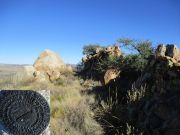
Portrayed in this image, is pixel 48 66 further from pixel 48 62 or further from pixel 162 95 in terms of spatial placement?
pixel 162 95

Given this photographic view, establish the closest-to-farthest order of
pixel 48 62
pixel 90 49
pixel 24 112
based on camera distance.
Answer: pixel 24 112 → pixel 48 62 → pixel 90 49

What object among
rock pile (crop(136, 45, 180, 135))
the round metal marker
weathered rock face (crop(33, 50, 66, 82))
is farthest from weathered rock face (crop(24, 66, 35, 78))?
the round metal marker

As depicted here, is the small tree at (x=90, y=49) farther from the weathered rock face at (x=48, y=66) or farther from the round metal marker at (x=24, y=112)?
the round metal marker at (x=24, y=112)

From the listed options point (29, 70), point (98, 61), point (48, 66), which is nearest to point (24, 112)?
point (98, 61)

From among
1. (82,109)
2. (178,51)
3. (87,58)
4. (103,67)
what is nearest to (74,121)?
(82,109)

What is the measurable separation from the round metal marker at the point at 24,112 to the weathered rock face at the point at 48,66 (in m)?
12.9

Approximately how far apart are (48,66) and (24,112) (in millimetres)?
15332

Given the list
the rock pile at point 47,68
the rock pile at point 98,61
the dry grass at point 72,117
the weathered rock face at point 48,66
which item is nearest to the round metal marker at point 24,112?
the dry grass at point 72,117

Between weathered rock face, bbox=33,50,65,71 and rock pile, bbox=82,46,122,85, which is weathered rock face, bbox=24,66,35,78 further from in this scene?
rock pile, bbox=82,46,122,85

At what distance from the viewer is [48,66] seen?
71.8 ft

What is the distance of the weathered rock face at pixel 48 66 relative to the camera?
66.3 feet

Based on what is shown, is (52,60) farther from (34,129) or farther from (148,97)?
(34,129)

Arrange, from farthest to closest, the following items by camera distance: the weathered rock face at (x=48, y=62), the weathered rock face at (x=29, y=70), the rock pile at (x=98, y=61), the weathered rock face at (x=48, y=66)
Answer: the weathered rock face at (x=48, y=62)
the weathered rock face at (x=29, y=70)
the weathered rock face at (x=48, y=66)
the rock pile at (x=98, y=61)

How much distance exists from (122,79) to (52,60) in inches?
370
